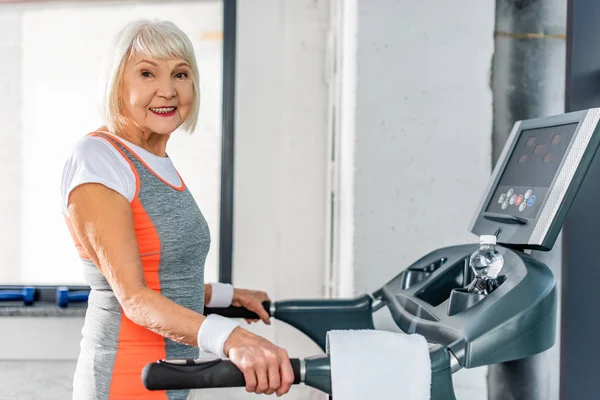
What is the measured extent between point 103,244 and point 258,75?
5.25 ft

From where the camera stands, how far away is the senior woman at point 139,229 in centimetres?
120

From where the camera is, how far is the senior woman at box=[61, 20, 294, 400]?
47.1 inches

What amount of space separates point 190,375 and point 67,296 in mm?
1894

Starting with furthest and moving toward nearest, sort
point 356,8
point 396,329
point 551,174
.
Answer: point 356,8 < point 396,329 < point 551,174

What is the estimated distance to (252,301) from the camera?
160 cm

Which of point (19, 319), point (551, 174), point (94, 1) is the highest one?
point (94, 1)

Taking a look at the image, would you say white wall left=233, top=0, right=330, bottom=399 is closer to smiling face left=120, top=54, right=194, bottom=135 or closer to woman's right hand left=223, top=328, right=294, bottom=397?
smiling face left=120, top=54, right=194, bottom=135

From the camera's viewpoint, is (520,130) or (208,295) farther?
(208,295)

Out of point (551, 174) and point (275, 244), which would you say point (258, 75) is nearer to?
point (275, 244)

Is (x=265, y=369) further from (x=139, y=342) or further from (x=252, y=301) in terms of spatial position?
(x=252, y=301)

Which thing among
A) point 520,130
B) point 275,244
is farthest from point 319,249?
point 520,130

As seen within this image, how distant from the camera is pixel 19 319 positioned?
2.60 meters

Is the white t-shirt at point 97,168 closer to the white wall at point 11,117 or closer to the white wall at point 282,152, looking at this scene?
the white wall at point 282,152

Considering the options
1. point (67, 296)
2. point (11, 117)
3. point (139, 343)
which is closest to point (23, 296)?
point (67, 296)
